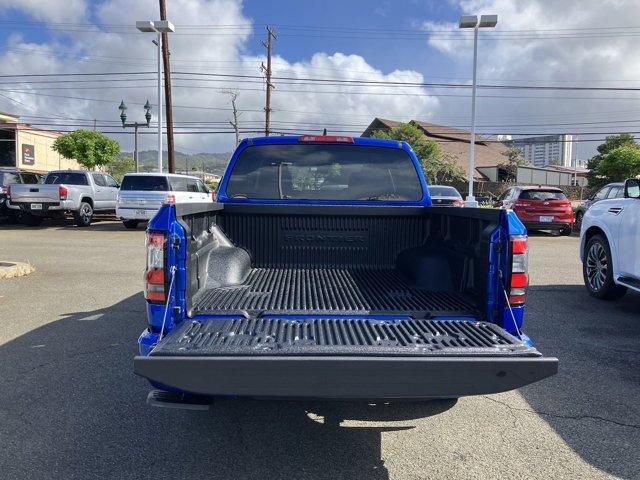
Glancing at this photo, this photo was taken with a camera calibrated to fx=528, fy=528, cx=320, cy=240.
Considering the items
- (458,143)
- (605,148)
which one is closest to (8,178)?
(605,148)

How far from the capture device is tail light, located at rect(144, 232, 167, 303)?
2.90 m

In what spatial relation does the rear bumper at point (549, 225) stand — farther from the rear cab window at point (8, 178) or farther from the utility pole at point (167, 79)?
the rear cab window at point (8, 178)

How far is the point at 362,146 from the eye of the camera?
16.2ft

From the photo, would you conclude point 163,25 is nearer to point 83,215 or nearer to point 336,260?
point 83,215

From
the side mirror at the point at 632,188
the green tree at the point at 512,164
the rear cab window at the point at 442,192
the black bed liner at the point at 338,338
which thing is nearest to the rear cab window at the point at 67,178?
the rear cab window at the point at 442,192

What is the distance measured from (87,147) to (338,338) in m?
39.6

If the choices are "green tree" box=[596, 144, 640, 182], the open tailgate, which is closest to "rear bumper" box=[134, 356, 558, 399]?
the open tailgate

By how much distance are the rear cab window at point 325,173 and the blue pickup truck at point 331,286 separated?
0.04 feet

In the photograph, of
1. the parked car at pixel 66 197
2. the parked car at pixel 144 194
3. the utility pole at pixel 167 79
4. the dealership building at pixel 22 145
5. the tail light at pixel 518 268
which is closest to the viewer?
the tail light at pixel 518 268

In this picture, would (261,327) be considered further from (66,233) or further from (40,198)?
(40,198)

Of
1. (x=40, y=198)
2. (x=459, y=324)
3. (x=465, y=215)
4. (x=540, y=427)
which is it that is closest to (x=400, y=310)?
(x=459, y=324)

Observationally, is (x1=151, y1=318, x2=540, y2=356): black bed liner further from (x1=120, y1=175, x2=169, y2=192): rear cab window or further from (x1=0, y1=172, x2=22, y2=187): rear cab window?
(x1=0, y1=172, x2=22, y2=187): rear cab window

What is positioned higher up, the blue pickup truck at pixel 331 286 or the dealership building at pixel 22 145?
the dealership building at pixel 22 145

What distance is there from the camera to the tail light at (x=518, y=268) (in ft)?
9.85
